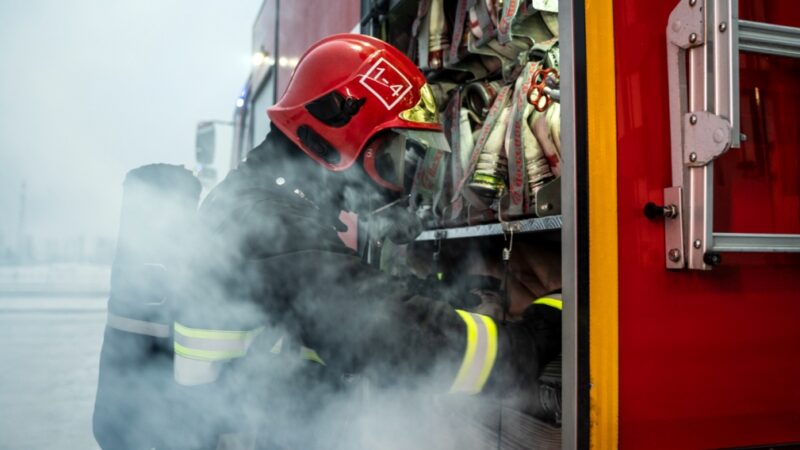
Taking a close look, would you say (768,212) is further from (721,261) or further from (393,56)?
(393,56)

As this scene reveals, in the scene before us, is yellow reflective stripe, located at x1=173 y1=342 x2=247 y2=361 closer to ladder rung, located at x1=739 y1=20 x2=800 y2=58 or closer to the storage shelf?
the storage shelf

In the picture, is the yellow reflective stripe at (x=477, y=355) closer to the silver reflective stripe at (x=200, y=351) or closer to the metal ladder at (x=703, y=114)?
the metal ladder at (x=703, y=114)

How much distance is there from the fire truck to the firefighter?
299 millimetres

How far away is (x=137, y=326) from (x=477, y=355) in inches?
36.0

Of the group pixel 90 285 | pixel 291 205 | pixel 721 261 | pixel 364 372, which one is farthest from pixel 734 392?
pixel 90 285

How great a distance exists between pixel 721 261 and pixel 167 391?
145 centimetres

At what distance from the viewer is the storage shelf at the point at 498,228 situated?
1.64 metres

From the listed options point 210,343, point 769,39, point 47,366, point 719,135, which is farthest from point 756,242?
point 47,366

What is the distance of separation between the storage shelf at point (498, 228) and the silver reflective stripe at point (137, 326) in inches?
43.7

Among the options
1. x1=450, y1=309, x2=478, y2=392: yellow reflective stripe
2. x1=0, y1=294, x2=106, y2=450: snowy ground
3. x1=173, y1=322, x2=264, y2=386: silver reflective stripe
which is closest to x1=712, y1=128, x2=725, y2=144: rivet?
x1=450, y1=309, x2=478, y2=392: yellow reflective stripe

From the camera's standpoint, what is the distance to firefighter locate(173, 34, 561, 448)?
134 cm

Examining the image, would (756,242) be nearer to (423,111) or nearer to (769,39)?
(769,39)

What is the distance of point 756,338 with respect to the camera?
121 centimetres

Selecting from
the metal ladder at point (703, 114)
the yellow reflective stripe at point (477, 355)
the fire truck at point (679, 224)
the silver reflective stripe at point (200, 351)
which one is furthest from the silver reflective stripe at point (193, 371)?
the metal ladder at point (703, 114)
